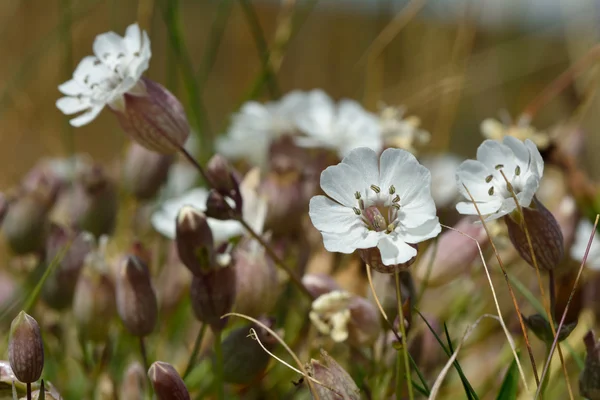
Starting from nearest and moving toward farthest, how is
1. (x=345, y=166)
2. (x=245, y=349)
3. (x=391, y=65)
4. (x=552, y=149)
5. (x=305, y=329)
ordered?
(x=345, y=166), (x=245, y=349), (x=305, y=329), (x=552, y=149), (x=391, y=65)

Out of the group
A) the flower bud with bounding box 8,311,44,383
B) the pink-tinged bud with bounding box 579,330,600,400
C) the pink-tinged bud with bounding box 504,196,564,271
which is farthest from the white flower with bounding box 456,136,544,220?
the flower bud with bounding box 8,311,44,383

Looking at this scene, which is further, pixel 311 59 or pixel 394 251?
pixel 311 59

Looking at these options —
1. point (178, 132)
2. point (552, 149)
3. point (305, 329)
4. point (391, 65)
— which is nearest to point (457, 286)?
point (552, 149)

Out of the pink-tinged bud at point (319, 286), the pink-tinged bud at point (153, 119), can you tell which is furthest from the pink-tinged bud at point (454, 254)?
the pink-tinged bud at point (153, 119)

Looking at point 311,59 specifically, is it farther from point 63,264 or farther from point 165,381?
Result: point 165,381

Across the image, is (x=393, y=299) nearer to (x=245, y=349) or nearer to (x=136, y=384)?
(x=245, y=349)

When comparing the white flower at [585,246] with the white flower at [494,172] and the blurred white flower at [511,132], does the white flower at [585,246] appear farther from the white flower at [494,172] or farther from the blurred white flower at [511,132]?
the white flower at [494,172]

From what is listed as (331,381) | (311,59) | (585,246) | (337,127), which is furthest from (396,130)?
(311,59)
